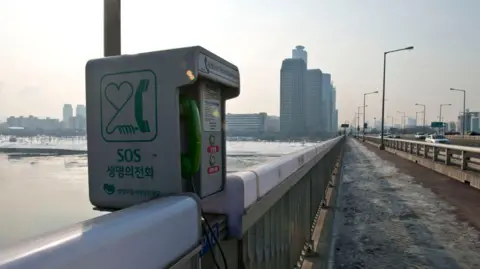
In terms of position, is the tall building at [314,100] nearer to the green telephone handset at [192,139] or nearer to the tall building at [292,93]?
the tall building at [292,93]

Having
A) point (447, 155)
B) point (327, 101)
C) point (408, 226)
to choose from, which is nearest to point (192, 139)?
point (408, 226)

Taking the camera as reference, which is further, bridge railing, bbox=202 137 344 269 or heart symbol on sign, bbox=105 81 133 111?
bridge railing, bbox=202 137 344 269

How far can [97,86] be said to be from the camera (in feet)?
6.50

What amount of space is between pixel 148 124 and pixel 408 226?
22.3 feet

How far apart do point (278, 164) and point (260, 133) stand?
118 m

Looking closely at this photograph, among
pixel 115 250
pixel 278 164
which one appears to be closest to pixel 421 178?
pixel 278 164

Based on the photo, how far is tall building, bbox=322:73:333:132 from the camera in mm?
158637

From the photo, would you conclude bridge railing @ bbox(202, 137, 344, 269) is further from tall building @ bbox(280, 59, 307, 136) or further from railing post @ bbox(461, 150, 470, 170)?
tall building @ bbox(280, 59, 307, 136)

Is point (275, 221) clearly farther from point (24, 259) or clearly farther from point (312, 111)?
point (312, 111)

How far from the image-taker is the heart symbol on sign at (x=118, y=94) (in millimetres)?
1888

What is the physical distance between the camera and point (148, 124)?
1.85 metres

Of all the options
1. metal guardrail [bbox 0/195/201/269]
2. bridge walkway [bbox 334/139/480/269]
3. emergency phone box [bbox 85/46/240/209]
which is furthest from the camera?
bridge walkway [bbox 334/139/480/269]

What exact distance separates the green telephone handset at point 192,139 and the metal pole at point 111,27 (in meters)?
1.13

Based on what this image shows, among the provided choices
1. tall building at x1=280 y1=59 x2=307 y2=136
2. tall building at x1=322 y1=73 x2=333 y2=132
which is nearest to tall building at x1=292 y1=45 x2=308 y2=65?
tall building at x1=322 y1=73 x2=333 y2=132
